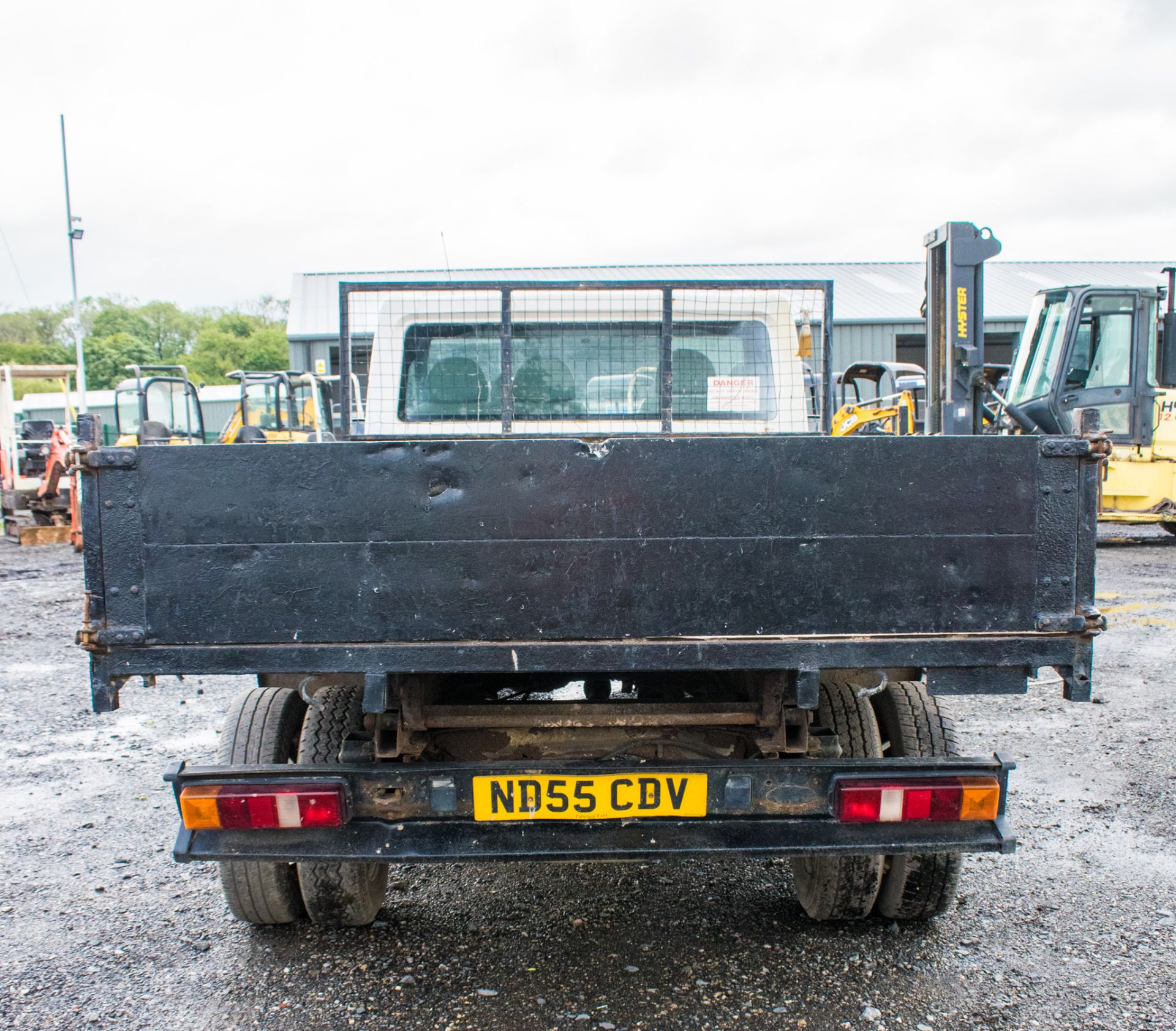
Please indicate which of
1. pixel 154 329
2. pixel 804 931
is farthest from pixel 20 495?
pixel 154 329

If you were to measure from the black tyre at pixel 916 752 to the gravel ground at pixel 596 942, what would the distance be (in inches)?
4.7

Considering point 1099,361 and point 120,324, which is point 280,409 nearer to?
point 1099,361

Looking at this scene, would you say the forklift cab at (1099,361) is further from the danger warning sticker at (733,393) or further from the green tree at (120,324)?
→ the green tree at (120,324)

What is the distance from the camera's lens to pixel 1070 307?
35.1 feet

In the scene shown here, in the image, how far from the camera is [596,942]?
278 cm

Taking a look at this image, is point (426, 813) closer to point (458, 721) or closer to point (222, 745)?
point (458, 721)

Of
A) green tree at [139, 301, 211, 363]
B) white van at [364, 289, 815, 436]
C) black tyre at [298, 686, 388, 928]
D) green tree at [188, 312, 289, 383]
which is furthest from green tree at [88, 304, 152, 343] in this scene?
black tyre at [298, 686, 388, 928]

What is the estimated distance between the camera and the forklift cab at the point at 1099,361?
10.8 metres

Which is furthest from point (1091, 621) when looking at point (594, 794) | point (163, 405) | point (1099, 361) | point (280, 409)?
point (163, 405)

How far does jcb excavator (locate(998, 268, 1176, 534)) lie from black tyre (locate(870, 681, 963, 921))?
924 cm

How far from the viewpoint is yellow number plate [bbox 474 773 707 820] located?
234 centimetres

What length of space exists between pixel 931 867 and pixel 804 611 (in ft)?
3.51

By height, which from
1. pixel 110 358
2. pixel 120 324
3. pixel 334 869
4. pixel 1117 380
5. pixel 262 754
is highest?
pixel 120 324

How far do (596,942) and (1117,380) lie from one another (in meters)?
10.7
